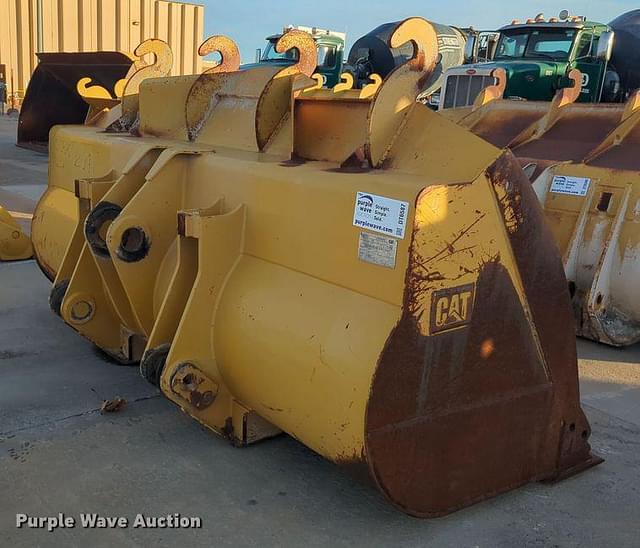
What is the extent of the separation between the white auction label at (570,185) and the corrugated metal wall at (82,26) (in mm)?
23817

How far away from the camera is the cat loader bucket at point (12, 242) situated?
18.3ft

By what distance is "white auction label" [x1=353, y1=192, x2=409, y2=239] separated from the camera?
2.06 m

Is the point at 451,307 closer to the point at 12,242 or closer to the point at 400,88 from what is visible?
the point at 400,88

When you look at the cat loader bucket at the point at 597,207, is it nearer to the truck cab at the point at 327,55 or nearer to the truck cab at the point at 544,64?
the truck cab at the point at 544,64

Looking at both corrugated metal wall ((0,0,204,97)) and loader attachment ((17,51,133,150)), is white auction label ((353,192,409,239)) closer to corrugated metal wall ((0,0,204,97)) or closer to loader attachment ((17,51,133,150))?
loader attachment ((17,51,133,150))

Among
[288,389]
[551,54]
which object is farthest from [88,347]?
[551,54]

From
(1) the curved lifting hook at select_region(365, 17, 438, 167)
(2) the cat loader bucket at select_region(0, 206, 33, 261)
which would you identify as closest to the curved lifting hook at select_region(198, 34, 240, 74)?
(1) the curved lifting hook at select_region(365, 17, 438, 167)

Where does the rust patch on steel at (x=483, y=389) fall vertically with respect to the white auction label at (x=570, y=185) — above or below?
below

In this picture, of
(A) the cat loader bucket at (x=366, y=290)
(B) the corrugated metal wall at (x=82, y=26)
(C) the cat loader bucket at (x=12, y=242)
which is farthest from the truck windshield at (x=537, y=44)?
(B) the corrugated metal wall at (x=82, y=26)

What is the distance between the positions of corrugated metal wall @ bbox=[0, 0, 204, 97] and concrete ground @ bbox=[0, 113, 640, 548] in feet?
79.6

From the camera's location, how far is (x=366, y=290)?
2182mm

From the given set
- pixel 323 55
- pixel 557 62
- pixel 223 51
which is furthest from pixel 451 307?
pixel 323 55

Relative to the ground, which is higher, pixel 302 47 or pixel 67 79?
pixel 302 47

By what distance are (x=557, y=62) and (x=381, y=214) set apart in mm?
8278
